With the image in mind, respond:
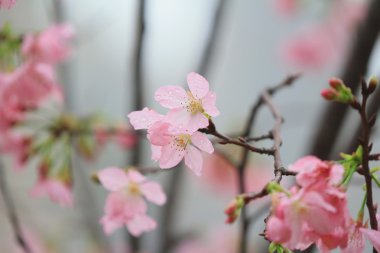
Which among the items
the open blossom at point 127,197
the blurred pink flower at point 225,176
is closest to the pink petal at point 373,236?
the open blossom at point 127,197

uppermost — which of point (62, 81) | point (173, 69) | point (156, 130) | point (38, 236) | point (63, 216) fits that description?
point (156, 130)

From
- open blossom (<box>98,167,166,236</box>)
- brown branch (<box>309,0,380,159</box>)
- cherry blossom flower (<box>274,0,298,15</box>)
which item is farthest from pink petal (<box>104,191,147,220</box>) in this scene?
cherry blossom flower (<box>274,0,298,15</box>)

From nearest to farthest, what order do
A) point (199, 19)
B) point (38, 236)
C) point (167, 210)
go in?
point (167, 210), point (38, 236), point (199, 19)

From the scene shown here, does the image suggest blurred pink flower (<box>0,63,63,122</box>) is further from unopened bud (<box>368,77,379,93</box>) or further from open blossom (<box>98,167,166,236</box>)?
unopened bud (<box>368,77,379,93</box>)

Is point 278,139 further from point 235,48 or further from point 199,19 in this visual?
point 235,48

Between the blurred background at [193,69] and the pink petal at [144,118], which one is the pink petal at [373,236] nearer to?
the pink petal at [144,118]

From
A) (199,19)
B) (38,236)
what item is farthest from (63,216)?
(199,19)
